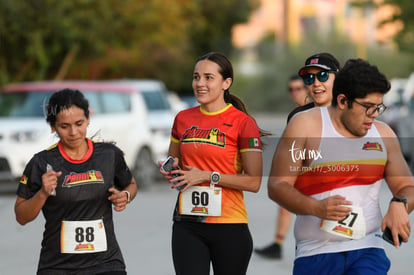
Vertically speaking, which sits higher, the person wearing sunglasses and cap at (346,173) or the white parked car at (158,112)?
the person wearing sunglasses and cap at (346,173)

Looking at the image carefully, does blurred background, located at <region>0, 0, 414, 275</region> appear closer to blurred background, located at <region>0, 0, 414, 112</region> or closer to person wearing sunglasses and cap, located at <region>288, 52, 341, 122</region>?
blurred background, located at <region>0, 0, 414, 112</region>

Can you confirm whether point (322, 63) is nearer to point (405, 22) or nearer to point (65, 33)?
point (65, 33)

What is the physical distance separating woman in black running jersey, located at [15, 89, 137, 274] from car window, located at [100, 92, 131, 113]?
10881mm

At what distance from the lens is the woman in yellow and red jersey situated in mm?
5289

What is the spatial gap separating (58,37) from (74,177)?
1578cm

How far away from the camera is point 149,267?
28.9 ft

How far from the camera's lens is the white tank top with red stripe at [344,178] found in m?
4.41

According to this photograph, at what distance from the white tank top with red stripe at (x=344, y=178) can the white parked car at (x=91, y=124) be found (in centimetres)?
928

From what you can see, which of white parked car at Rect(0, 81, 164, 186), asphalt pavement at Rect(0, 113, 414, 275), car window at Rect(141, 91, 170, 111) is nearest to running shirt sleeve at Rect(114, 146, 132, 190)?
asphalt pavement at Rect(0, 113, 414, 275)

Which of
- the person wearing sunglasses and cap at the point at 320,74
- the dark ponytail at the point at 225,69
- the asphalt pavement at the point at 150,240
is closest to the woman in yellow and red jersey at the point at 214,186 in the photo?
the dark ponytail at the point at 225,69

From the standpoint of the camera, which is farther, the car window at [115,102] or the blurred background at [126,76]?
the car window at [115,102]

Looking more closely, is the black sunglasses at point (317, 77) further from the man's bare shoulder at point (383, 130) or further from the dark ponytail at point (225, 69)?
the man's bare shoulder at point (383, 130)

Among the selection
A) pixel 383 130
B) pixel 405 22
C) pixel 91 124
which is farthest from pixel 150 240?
pixel 405 22

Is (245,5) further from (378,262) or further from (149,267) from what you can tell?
(378,262)
